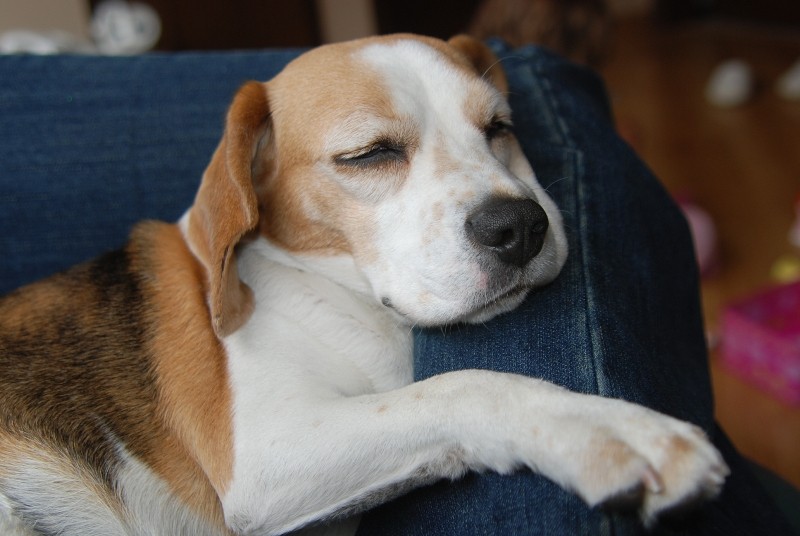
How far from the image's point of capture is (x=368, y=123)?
1765 millimetres

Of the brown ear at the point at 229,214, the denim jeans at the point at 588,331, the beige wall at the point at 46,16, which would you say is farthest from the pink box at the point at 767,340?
the beige wall at the point at 46,16

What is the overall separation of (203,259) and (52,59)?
1.04 meters

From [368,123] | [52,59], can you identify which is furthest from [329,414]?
[52,59]

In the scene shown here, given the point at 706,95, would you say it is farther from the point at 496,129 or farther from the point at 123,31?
the point at 496,129

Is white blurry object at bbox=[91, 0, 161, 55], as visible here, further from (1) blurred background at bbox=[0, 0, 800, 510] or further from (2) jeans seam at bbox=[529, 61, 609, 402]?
(2) jeans seam at bbox=[529, 61, 609, 402]

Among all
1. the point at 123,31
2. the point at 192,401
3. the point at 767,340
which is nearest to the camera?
the point at 192,401

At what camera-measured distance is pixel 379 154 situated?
5.90 feet

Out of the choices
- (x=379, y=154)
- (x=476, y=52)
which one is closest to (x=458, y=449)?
(x=379, y=154)

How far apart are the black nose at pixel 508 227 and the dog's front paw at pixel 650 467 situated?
0.46m

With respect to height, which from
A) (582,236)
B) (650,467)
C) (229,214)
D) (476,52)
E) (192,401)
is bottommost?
(192,401)

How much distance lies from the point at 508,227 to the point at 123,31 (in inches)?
161

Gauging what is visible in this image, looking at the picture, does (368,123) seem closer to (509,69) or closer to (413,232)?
(413,232)

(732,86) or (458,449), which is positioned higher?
(458,449)

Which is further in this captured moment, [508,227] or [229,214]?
[229,214]
